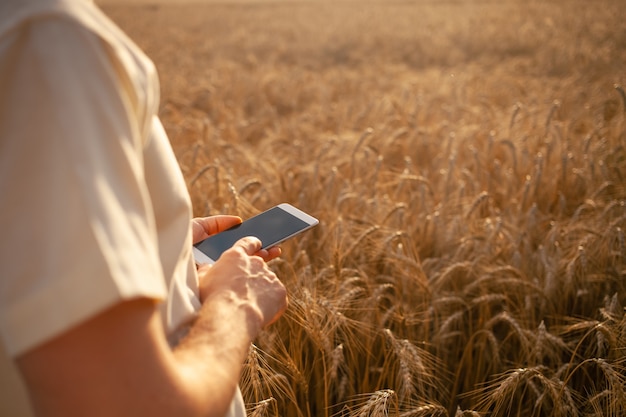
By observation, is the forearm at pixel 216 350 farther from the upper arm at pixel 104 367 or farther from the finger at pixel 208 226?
the finger at pixel 208 226

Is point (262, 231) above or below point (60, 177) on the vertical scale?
below

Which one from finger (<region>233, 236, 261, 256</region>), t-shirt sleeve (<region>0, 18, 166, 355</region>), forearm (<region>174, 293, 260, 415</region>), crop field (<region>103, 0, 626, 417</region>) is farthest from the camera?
crop field (<region>103, 0, 626, 417</region>)

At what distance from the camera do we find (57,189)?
1.45 ft

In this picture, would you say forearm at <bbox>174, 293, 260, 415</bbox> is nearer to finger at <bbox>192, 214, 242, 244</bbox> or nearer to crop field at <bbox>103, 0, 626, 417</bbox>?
finger at <bbox>192, 214, 242, 244</bbox>

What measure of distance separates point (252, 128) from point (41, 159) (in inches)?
159

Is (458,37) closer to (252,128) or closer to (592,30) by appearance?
(592,30)

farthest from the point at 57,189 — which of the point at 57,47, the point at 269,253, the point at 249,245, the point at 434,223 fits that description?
the point at 434,223

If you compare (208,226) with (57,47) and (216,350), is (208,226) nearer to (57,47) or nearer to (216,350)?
Result: (216,350)

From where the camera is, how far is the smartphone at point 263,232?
3.48 ft

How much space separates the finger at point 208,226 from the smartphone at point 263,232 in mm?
12

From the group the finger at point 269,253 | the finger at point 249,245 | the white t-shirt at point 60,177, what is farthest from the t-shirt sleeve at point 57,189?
the finger at point 269,253

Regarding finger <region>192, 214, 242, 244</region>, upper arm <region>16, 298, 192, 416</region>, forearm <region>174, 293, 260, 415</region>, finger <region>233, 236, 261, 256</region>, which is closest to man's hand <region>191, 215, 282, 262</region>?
finger <region>192, 214, 242, 244</region>

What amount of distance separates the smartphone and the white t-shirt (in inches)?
22.4

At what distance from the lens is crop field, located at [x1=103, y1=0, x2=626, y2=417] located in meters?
1.67
